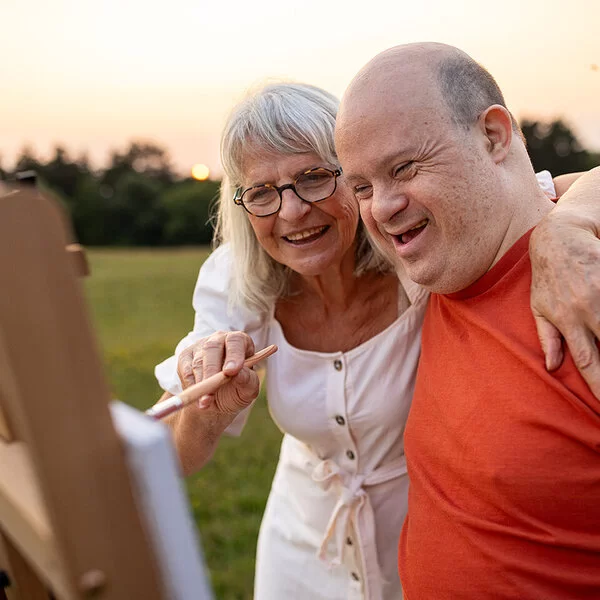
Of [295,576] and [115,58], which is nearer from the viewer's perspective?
[295,576]

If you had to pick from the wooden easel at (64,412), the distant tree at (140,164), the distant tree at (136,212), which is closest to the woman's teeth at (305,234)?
the wooden easel at (64,412)

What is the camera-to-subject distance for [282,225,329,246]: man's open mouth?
2.03 meters

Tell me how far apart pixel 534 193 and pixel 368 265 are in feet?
2.06

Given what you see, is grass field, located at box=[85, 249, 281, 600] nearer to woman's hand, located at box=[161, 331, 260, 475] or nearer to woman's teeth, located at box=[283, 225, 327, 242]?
woman's hand, located at box=[161, 331, 260, 475]

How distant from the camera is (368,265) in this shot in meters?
2.11

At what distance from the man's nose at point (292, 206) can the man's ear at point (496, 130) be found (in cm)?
61

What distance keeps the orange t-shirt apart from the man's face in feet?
0.31

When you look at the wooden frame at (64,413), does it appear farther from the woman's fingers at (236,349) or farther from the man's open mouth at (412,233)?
the man's open mouth at (412,233)

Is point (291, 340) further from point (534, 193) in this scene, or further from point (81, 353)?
point (81, 353)

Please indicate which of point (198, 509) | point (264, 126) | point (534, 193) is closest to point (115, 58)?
point (198, 509)

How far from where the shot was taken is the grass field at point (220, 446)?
12.6 ft

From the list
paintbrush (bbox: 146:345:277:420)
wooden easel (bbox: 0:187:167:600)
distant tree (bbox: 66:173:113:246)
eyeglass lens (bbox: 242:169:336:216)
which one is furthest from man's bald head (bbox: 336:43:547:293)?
distant tree (bbox: 66:173:113:246)

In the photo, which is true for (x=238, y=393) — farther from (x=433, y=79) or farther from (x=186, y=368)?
(x=433, y=79)

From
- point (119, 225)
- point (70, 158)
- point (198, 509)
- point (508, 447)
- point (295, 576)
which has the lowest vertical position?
point (119, 225)
